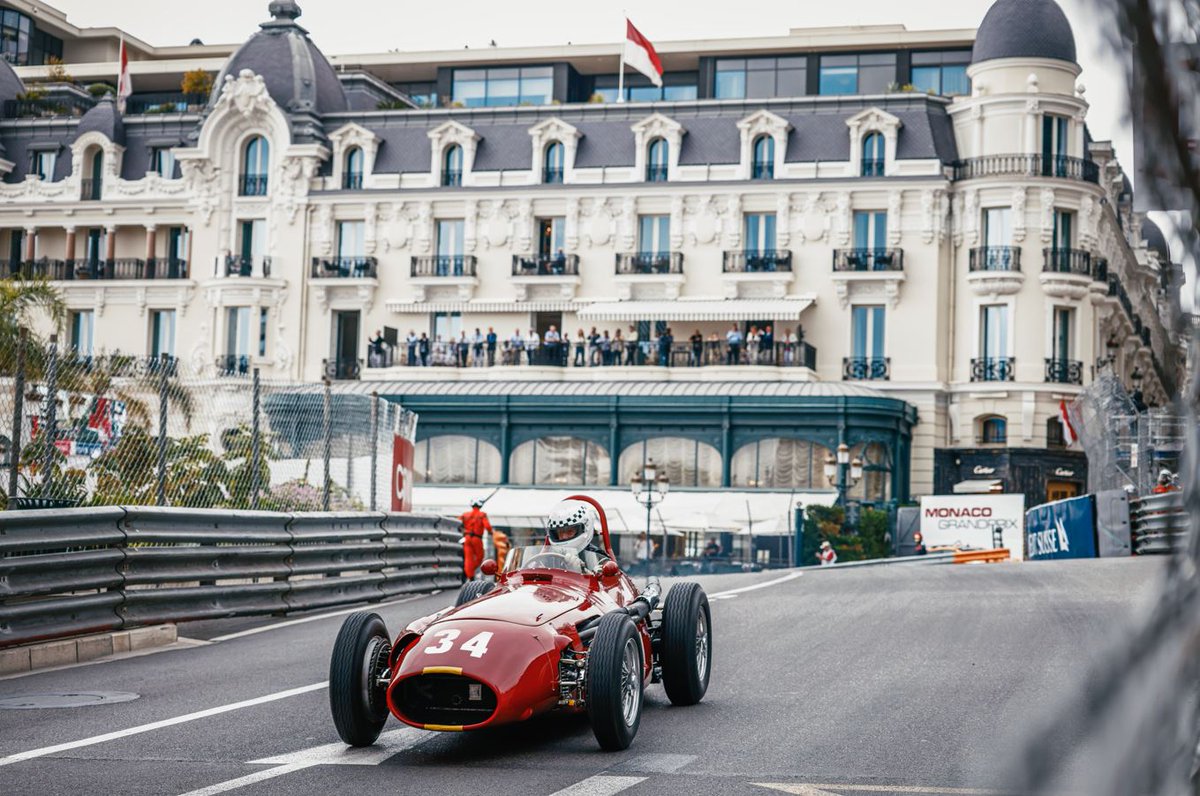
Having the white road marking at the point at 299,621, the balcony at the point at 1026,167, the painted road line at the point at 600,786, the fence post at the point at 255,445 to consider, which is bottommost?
the white road marking at the point at 299,621

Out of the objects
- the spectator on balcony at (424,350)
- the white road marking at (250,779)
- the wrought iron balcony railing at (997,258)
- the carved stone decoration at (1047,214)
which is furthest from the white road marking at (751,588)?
the spectator on balcony at (424,350)

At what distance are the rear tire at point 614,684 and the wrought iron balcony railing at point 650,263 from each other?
4365 centimetres

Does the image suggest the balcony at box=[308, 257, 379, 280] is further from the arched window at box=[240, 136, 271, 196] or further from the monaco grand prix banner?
the monaco grand prix banner

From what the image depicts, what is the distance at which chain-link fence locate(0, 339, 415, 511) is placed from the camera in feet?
46.6

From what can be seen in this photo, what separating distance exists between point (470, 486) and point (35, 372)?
33.5 meters

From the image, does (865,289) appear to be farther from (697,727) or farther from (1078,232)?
(697,727)

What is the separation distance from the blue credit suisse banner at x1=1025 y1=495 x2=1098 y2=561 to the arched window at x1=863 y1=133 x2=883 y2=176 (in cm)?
1819

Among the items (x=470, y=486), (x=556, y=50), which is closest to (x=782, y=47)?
(x=556, y=50)

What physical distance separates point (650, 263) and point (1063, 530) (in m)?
22.6

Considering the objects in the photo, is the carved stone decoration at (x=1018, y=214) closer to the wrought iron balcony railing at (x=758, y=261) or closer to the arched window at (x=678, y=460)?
the wrought iron balcony railing at (x=758, y=261)

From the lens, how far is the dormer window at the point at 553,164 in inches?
2127

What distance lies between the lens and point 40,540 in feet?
39.5

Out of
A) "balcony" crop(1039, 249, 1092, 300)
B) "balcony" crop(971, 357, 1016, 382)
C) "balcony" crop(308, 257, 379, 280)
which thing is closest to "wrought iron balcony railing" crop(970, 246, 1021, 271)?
"balcony" crop(1039, 249, 1092, 300)

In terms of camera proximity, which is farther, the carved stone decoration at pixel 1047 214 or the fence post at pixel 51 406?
the carved stone decoration at pixel 1047 214
